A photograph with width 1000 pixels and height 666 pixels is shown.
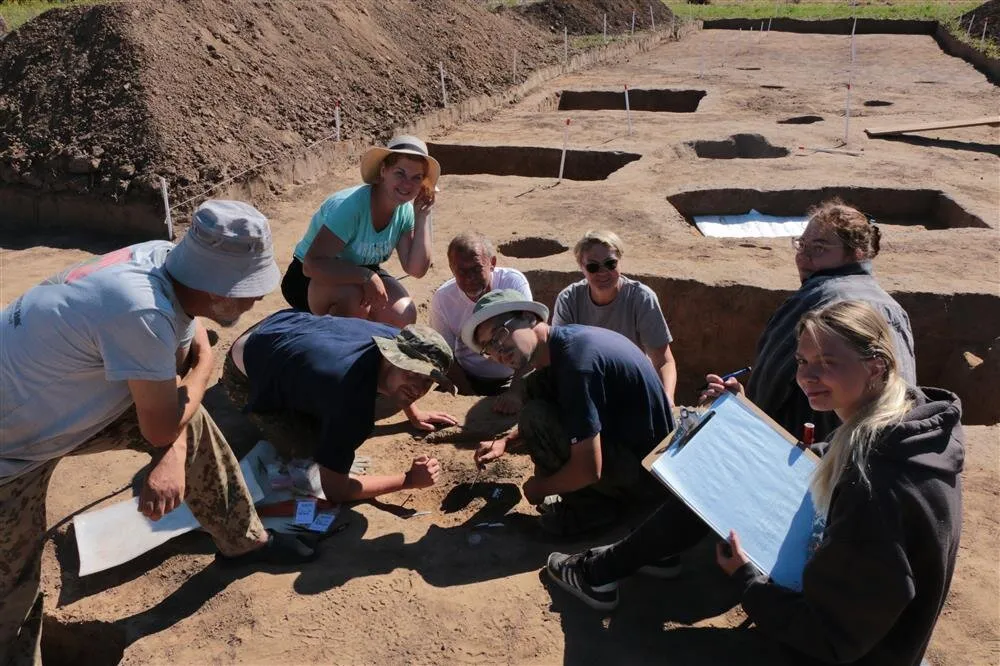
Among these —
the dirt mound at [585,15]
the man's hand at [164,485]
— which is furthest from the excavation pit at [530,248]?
the dirt mound at [585,15]

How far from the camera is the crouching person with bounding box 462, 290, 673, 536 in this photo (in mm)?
3375

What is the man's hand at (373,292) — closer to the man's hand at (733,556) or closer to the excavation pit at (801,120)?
the man's hand at (733,556)

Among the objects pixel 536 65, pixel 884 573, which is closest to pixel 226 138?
pixel 884 573

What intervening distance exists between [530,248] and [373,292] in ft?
9.04

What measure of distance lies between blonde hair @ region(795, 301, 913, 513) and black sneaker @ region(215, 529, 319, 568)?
2148 millimetres

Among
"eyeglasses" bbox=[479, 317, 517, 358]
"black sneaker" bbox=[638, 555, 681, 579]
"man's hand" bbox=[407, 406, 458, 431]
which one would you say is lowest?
"man's hand" bbox=[407, 406, 458, 431]

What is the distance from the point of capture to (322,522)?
3.74 m

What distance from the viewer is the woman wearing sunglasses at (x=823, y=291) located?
3542mm

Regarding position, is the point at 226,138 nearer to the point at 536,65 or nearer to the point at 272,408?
the point at 272,408

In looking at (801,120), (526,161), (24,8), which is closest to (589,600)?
(526,161)

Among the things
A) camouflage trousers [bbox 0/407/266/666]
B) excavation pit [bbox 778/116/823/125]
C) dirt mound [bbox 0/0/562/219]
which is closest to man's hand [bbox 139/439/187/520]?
camouflage trousers [bbox 0/407/266/666]

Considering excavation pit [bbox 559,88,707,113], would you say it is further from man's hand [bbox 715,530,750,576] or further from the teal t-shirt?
man's hand [bbox 715,530,750,576]

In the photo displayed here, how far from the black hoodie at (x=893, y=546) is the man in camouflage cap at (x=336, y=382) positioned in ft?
5.51

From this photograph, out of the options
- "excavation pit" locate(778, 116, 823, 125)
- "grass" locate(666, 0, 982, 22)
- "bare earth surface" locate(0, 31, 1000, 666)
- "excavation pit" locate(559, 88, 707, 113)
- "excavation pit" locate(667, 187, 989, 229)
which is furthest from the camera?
"grass" locate(666, 0, 982, 22)
